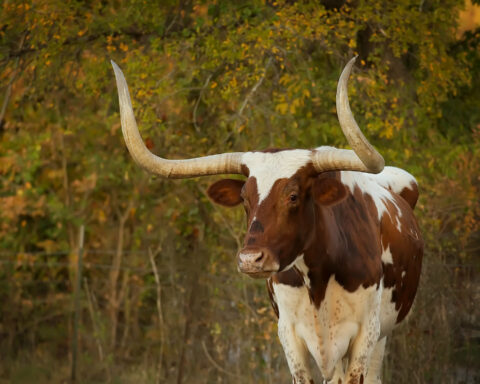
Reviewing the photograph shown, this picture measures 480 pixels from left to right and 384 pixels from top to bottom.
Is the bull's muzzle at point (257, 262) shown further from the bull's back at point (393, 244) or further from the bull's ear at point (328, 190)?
the bull's back at point (393, 244)

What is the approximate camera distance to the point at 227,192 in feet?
18.0

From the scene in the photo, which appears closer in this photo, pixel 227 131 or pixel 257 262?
pixel 257 262

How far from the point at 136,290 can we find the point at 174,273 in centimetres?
279

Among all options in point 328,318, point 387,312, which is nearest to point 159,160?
point 328,318

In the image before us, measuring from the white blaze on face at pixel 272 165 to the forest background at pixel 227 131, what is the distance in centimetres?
386

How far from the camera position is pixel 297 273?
17.8 ft

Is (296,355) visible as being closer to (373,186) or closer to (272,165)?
(272,165)

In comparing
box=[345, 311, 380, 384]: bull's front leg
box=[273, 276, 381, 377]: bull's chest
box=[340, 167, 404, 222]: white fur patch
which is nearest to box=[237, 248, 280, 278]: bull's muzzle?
box=[273, 276, 381, 377]: bull's chest

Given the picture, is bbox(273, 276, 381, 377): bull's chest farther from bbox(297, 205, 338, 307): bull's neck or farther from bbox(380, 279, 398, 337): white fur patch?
bbox(380, 279, 398, 337): white fur patch

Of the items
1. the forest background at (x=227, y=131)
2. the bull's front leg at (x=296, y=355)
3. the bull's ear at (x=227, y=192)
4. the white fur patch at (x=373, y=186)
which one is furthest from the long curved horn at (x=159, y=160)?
the forest background at (x=227, y=131)

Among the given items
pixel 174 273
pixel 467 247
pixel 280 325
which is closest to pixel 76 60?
pixel 174 273

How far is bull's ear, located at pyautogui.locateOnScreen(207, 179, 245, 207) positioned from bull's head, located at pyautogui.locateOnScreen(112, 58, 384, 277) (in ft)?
0.38

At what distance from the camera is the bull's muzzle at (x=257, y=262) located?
464cm

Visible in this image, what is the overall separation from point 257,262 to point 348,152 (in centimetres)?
79
